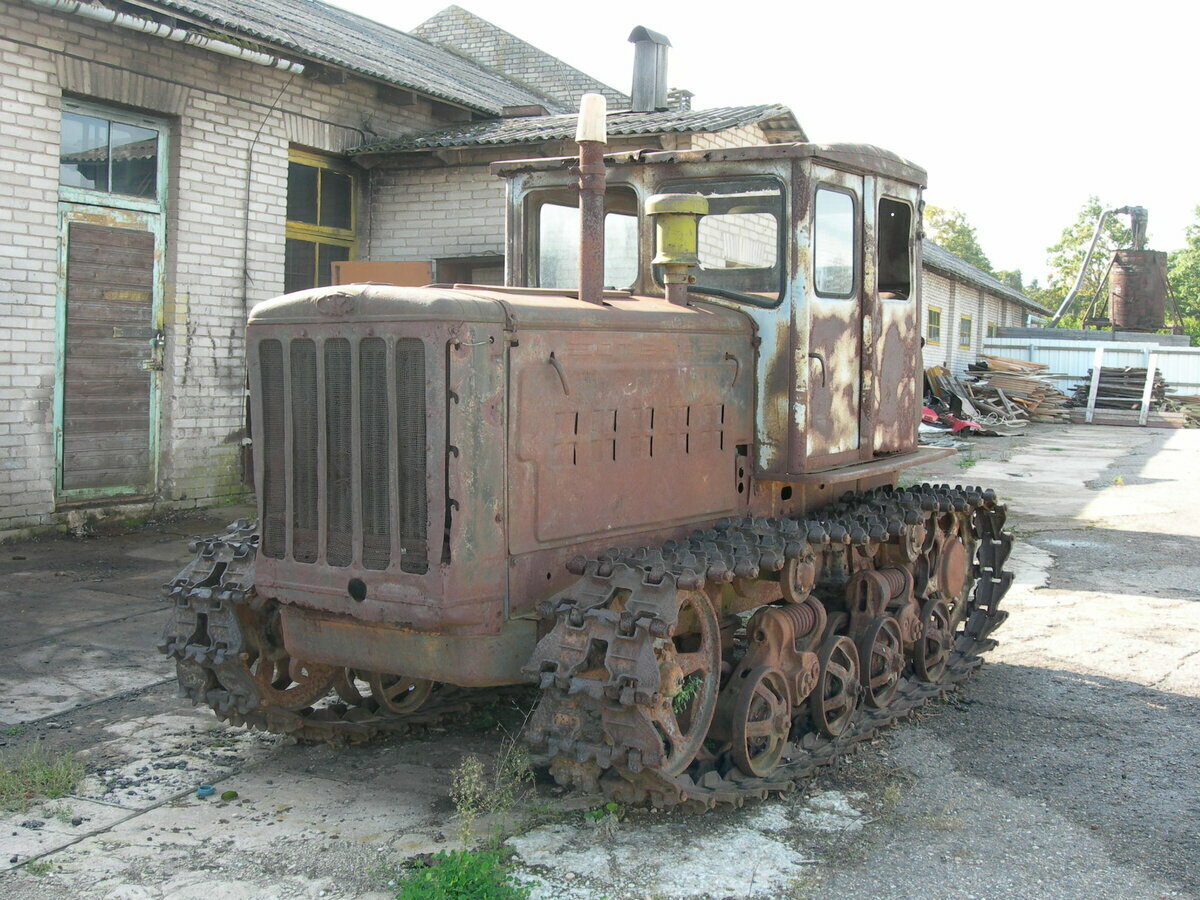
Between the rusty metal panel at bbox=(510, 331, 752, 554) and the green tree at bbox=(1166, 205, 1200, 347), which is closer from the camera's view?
the rusty metal panel at bbox=(510, 331, 752, 554)

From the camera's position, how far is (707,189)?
5.25 meters

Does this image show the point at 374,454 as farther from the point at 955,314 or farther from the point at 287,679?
the point at 955,314

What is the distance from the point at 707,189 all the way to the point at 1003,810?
2.82 metres

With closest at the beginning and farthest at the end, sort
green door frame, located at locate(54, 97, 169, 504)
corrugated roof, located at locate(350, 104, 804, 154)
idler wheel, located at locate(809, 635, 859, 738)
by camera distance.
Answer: idler wheel, located at locate(809, 635, 859, 738)
green door frame, located at locate(54, 97, 169, 504)
corrugated roof, located at locate(350, 104, 804, 154)

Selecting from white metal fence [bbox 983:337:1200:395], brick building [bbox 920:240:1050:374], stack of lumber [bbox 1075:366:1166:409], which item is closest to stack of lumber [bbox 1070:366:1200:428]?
stack of lumber [bbox 1075:366:1166:409]

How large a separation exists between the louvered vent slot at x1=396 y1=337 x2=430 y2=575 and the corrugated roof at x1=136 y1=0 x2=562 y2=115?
699 centimetres

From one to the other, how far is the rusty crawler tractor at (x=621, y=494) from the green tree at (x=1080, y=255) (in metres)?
50.9

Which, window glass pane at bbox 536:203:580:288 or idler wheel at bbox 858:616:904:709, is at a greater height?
window glass pane at bbox 536:203:580:288

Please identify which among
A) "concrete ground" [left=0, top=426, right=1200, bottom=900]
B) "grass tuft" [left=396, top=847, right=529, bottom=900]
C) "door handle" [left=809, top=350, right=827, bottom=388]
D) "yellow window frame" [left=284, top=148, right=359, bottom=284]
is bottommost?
"concrete ground" [left=0, top=426, right=1200, bottom=900]

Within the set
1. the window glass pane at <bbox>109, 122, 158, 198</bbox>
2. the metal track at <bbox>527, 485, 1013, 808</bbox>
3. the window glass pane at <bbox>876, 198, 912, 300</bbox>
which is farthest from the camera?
the window glass pane at <bbox>109, 122, 158, 198</bbox>

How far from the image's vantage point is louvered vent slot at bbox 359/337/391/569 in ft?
13.1

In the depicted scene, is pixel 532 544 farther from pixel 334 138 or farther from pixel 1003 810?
pixel 334 138

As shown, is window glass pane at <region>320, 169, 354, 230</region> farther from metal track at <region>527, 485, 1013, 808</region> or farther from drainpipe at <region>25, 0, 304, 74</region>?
metal track at <region>527, 485, 1013, 808</region>

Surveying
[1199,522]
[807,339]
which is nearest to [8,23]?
[807,339]
